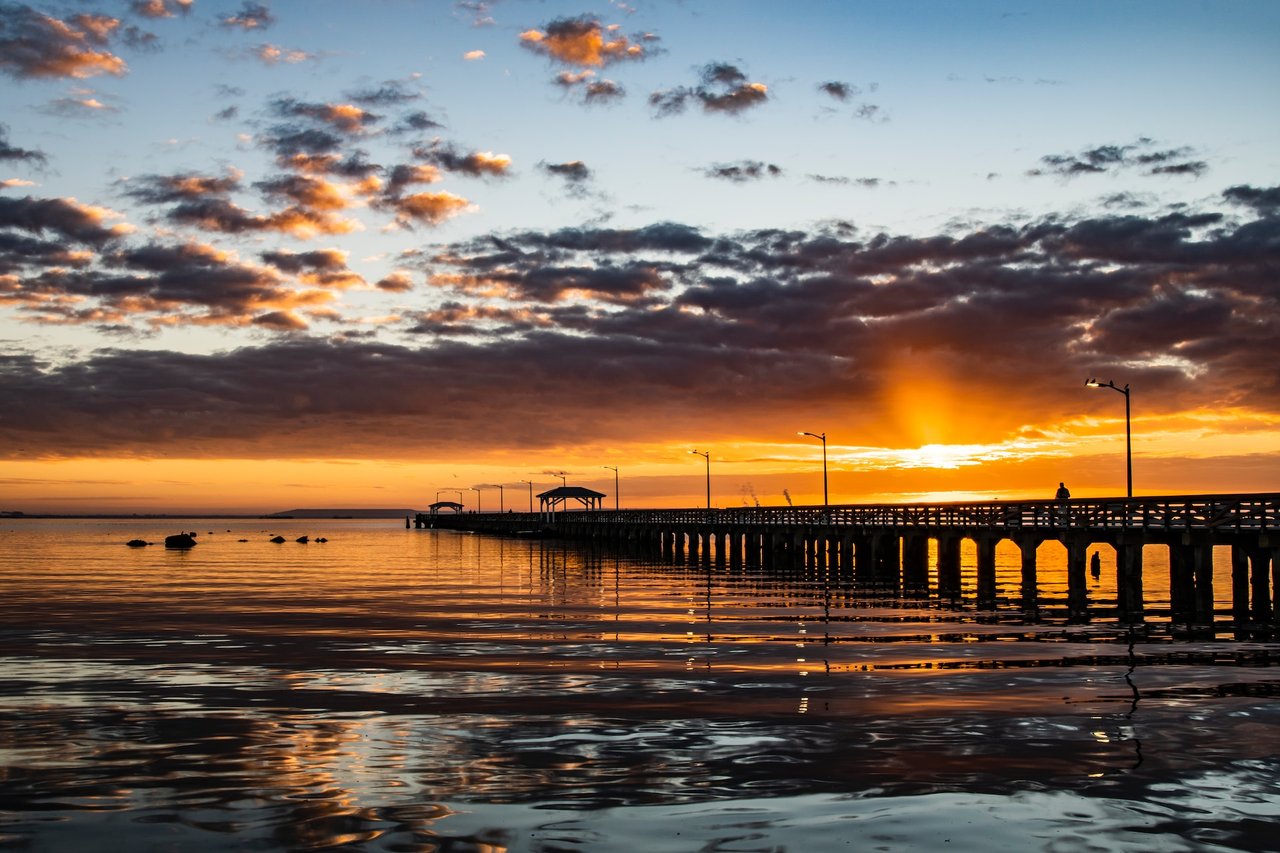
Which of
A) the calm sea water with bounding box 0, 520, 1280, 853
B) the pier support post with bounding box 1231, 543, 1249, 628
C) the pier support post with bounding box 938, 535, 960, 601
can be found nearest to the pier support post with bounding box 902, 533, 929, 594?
the pier support post with bounding box 938, 535, 960, 601

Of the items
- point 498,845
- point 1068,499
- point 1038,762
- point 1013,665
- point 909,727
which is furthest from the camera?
point 1068,499

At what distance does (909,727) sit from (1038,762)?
2.35 metres

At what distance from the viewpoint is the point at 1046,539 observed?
47312 millimetres

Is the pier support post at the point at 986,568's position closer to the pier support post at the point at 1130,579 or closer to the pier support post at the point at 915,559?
the pier support post at the point at 1130,579

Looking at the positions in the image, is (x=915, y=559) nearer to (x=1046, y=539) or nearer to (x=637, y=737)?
(x=1046, y=539)

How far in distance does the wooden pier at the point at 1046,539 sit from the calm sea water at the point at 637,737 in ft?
23.4

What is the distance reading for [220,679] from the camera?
20.5 meters

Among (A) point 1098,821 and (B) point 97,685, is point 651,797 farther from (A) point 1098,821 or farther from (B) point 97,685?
(B) point 97,685

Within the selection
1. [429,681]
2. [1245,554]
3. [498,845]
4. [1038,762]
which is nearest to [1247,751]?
[1038,762]

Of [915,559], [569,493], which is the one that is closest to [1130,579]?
[915,559]

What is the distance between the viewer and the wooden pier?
34.5 m

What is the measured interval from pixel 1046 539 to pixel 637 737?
36.1 meters

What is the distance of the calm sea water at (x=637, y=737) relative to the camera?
10.9 m

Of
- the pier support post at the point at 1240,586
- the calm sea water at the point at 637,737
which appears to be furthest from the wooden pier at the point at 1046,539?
the calm sea water at the point at 637,737
